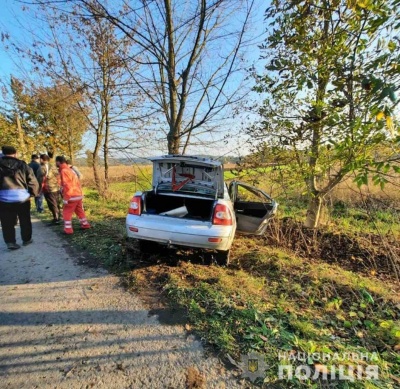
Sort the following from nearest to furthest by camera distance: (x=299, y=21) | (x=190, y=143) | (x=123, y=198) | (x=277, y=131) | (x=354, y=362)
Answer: (x=354, y=362), (x=299, y=21), (x=277, y=131), (x=190, y=143), (x=123, y=198)

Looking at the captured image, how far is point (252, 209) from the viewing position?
610 cm

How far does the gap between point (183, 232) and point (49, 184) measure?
537 centimetres

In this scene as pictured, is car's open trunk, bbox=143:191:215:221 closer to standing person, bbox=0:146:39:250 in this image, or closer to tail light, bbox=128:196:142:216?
tail light, bbox=128:196:142:216

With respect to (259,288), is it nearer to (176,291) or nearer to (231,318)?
(231,318)

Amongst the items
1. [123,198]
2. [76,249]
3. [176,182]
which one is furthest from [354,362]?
[123,198]

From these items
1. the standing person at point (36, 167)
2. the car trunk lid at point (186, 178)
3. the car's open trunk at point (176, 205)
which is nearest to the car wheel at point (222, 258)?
the car's open trunk at point (176, 205)

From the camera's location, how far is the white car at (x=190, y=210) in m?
3.57

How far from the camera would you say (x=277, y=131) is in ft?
19.1

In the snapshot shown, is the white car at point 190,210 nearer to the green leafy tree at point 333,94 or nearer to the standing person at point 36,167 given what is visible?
the green leafy tree at point 333,94

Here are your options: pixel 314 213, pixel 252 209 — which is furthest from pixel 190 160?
pixel 314 213

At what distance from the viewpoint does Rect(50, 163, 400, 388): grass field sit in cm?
225

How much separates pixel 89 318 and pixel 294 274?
3039 mm

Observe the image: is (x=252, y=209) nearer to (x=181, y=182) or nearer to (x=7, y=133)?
(x=181, y=182)

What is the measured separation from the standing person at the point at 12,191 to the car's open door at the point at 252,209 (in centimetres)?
416
